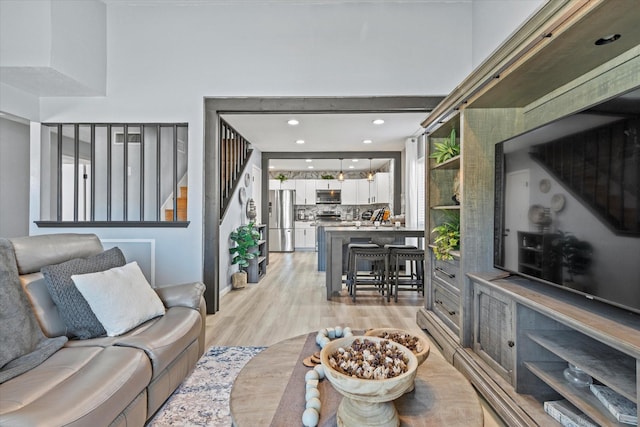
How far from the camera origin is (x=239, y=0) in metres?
3.79

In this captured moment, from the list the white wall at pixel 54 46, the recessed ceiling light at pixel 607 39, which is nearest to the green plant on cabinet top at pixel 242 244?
the white wall at pixel 54 46

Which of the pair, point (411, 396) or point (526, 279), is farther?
point (526, 279)

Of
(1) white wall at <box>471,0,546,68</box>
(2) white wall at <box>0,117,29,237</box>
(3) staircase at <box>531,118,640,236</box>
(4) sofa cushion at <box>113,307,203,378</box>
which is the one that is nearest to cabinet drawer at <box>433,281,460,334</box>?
(3) staircase at <box>531,118,640,236</box>

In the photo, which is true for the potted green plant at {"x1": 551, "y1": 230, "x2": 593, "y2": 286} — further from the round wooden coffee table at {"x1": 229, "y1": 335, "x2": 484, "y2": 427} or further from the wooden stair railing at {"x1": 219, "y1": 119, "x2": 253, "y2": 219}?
the wooden stair railing at {"x1": 219, "y1": 119, "x2": 253, "y2": 219}

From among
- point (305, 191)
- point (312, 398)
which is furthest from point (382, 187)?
point (312, 398)

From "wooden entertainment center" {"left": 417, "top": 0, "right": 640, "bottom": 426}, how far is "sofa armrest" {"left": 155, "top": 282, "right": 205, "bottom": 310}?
1.85m

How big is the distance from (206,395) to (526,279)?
206cm

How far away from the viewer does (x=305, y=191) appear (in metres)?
10.4

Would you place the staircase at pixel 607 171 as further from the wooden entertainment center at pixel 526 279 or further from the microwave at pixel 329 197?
the microwave at pixel 329 197

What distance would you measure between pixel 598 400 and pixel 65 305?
8.50 ft

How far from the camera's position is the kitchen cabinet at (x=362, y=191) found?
10.1m

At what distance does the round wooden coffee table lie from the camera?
3.59ft

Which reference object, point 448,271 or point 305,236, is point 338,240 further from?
point 305,236

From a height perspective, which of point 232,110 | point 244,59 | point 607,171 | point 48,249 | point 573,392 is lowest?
point 573,392
